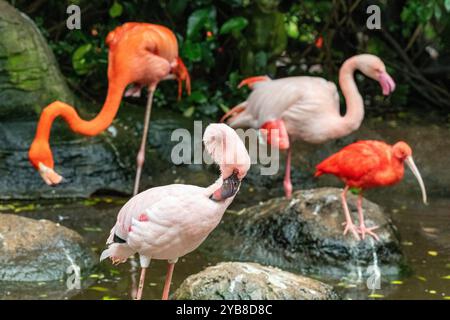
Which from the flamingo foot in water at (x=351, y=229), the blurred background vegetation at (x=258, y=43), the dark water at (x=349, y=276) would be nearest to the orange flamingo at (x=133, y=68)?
the dark water at (x=349, y=276)

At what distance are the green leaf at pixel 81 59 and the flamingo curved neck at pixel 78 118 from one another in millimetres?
1566

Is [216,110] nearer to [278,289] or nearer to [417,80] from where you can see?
[417,80]

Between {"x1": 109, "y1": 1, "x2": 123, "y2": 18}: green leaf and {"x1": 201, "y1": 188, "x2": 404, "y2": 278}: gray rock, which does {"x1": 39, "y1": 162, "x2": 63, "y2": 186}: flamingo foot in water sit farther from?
{"x1": 109, "y1": 1, "x2": 123, "y2": 18}: green leaf

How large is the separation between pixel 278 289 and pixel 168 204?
866mm

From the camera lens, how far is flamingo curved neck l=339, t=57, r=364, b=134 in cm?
718

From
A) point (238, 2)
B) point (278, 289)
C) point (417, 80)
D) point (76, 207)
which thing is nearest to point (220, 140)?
point (278, 289)

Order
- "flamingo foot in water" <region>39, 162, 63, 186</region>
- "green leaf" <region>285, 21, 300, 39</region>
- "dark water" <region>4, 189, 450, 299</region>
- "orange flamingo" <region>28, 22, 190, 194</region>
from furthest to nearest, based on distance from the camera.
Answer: "green leaf" <region>285, 21, 300, 39</region>, "orange flamingo" <region>28, 22, 190, 194</region>, "flamingo foot in water" <region>39, 162, 63, 186</region>, "dark water" <region>4, 189, 450, 299</region>

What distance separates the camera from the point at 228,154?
4.02m

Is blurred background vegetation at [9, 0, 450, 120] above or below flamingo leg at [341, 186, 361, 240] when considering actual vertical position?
above

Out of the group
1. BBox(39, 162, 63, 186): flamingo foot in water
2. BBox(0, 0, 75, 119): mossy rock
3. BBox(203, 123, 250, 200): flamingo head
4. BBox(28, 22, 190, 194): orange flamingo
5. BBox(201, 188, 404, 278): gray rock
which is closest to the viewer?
BBox(203, 123, 250, 200): flamingo head

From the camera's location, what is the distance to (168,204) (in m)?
4.27

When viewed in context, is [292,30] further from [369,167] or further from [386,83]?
[369,167]

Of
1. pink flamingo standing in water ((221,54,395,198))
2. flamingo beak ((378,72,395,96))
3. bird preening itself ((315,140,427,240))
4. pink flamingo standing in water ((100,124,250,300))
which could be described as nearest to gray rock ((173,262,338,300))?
pink flamingo standing in water ((100,124,250,300))

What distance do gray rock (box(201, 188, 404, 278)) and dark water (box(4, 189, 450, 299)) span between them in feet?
0.52
